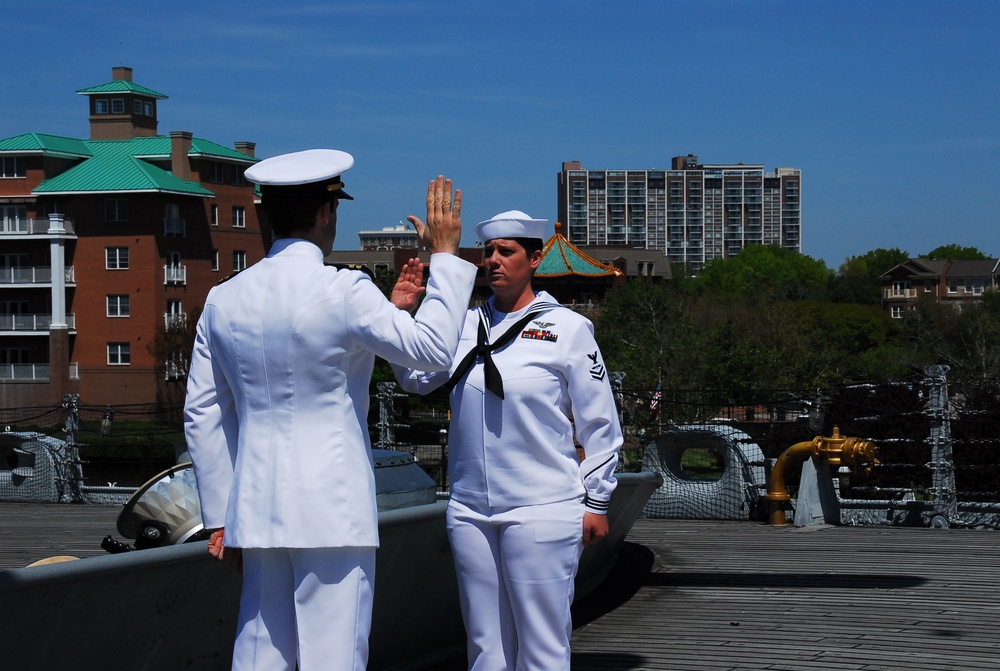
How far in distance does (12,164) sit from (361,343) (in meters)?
69.7

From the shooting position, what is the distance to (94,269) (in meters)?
65.6

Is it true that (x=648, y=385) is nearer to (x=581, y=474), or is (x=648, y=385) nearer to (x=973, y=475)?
(x=973, y=475)

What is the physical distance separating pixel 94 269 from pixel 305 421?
65.7 meters

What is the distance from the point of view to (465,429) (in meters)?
4.43

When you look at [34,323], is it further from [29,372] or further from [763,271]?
[763,271]

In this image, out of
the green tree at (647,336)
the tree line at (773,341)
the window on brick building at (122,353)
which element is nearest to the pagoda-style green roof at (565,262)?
the green tree at (647,336)

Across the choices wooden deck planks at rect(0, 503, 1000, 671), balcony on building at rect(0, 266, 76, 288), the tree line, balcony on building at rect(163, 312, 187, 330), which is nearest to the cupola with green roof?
balcony on building at rect(0, 266, 76, 288)

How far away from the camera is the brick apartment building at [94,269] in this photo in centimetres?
6494

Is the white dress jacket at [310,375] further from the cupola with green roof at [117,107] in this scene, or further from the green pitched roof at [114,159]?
the cupola with green roof at [117,107]

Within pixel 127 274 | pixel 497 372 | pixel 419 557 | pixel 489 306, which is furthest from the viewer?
pixel 127 274

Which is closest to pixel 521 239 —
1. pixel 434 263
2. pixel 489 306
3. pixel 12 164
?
pixel 489 306

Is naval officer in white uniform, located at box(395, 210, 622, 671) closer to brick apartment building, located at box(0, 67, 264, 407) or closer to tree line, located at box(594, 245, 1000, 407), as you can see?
tree line, located at box(594, 245, 1000, 407)

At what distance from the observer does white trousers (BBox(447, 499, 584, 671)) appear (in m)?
4.20

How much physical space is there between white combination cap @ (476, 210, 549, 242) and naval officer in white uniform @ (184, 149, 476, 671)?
103cm
